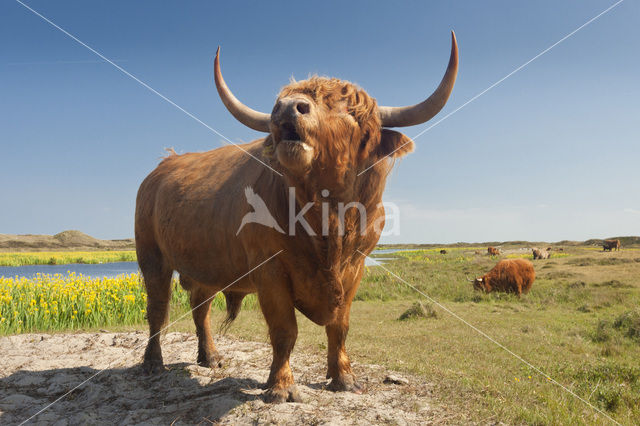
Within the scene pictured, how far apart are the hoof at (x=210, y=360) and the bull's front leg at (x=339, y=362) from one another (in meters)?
1.56

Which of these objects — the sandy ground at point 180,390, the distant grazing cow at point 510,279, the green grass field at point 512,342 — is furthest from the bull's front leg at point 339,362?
the distant grazing cow at point 510,279

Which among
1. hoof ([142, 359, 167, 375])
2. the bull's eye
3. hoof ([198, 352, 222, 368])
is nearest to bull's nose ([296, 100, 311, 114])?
the bull's eye

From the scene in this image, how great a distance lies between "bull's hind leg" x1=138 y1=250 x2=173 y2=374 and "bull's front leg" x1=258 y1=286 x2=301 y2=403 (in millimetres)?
1968

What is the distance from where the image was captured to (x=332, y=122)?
2.59 metres

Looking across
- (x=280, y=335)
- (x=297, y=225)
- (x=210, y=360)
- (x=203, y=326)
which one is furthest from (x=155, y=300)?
(x=297, y=225)

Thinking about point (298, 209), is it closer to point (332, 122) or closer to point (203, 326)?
point (332, 122)

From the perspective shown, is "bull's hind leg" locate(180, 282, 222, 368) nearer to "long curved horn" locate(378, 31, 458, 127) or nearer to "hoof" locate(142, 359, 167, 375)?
"hoof" locate(142, 359, 167, 375)

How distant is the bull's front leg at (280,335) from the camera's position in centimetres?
318

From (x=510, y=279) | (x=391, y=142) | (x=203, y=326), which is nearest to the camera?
(x=391, y=142)

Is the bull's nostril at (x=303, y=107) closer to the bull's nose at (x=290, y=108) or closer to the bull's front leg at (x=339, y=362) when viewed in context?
the bull's nose at (x=290, y=108)

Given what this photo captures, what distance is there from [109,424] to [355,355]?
290cm

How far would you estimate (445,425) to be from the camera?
3.04 meters

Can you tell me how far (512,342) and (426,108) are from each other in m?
5.79

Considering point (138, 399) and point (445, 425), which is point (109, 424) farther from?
point (445, 425)
